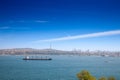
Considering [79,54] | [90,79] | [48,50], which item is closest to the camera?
[90,79]

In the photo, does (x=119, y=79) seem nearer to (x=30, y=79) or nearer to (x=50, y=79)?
(x=50, y=79)

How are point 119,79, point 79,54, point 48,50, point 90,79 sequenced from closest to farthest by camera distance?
1. point 90,79
2. point 119,79
3. point 48,50
4. point 79,54

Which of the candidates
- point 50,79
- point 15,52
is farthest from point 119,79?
point 15,52

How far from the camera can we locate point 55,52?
16838cm

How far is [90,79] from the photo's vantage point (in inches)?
676

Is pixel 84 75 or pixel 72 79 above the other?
Answer: pixel 84 75

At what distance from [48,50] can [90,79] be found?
150m

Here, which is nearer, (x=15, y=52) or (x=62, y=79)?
(x=62, y=79)

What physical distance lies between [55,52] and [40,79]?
13433 cm

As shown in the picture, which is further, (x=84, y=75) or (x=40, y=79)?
(x=40, y=79)

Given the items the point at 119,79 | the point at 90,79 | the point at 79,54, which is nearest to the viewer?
the point at 90,79

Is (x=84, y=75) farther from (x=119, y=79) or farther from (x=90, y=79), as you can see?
(x=119, y=79)

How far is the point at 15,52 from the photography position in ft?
577

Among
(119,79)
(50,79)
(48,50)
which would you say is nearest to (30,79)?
(50,79)
